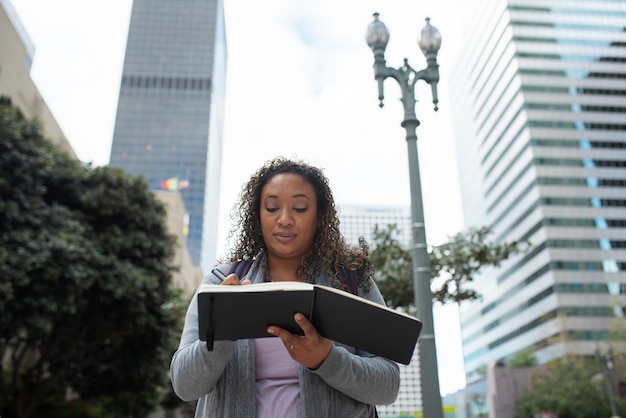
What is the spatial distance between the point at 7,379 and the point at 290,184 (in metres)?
18.9

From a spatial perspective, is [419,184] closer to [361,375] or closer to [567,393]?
[361,375]

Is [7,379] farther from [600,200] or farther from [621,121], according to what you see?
[621,121]

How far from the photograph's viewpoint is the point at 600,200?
6594 cm

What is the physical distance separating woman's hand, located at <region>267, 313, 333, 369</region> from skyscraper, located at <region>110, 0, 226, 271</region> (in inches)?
4873

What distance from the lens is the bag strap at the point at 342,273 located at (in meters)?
2.12

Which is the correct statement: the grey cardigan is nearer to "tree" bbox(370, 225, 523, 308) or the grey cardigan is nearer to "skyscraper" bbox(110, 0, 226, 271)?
"tree" bbox(370, 225, 523, 308)

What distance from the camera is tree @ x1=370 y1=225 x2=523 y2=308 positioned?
9008mm

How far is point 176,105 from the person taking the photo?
129750 millimetres

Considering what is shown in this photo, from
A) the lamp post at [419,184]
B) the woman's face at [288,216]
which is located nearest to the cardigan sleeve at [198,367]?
the woman's face at [288,216]

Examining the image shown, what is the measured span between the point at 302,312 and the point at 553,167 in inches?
2825

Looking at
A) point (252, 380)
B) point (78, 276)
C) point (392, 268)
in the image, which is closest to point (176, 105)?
point (78, 276)

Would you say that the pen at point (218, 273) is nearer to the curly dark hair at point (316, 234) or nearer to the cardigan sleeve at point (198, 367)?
the curly dark hair at point (316, 234)

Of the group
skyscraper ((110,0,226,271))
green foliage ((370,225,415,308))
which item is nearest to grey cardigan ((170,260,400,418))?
green foliage ((370,225,415,308))

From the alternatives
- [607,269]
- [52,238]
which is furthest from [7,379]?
[607,269]
